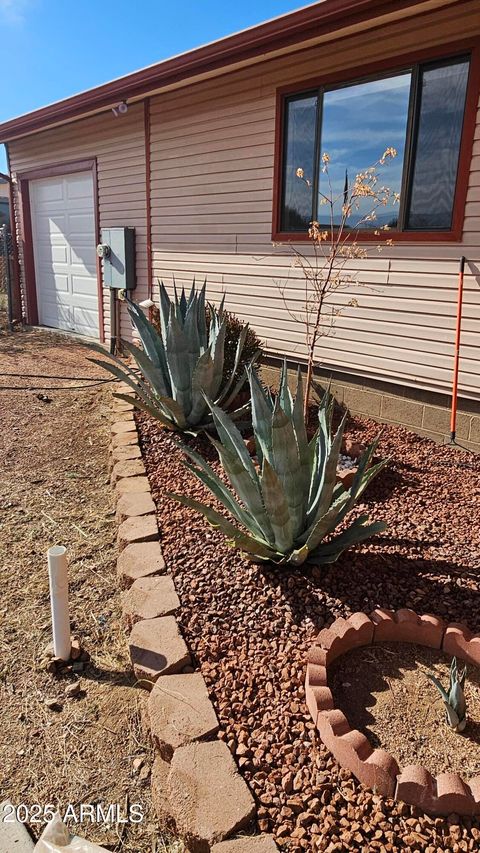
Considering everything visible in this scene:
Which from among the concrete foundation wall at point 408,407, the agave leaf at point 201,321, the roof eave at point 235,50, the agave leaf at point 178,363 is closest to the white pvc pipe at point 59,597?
the agave leaf at point 178,363

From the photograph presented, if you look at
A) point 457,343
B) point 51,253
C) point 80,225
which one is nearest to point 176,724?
point 457,343

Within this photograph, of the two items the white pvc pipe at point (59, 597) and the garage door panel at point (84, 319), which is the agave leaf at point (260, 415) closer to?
the white pvc pipe at point (59, 597)

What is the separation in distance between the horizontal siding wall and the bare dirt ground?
2.25 metres

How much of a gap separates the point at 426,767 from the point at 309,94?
5206 millimetres

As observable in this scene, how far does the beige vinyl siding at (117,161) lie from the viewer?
24.8 feet

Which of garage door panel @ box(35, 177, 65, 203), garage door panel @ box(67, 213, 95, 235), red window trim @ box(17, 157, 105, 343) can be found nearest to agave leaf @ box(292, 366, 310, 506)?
red window trim @ box(17, 157, 105, 343)

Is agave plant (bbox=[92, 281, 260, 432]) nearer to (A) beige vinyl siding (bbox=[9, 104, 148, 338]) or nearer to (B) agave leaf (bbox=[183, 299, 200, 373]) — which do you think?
(B) agave leaf (bbox=[183, 299, 200, 373])

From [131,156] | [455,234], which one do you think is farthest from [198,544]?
[131,156]

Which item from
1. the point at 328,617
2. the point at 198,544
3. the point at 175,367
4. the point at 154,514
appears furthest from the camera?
the point at 175,367

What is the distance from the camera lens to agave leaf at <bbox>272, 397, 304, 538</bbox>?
2.37 metres

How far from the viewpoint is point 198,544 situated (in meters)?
2.90

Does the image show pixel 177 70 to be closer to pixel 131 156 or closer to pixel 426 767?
pixel 131 156

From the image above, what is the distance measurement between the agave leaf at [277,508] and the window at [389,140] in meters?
2.96

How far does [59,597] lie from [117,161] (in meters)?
7.20
